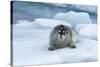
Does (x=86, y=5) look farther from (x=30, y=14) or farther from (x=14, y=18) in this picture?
(x=14, y=18)

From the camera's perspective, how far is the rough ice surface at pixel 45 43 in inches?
71.6

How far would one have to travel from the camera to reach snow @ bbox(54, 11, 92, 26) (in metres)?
2.00

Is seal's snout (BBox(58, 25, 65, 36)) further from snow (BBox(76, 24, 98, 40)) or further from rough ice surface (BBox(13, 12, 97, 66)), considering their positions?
snow (BBox(76, 24, 98, 40))

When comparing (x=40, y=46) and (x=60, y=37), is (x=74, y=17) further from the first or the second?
(x=40, y=46)

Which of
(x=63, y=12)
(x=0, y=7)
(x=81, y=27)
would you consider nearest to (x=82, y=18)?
(x=81, y=27)

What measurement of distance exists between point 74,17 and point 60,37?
286mm

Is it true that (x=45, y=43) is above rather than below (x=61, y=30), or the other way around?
below

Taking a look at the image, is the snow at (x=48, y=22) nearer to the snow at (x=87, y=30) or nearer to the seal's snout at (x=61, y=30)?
the seal's snout at (x=61, y=30)

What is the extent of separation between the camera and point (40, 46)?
190cm

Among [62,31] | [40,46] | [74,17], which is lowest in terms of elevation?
[40,46]

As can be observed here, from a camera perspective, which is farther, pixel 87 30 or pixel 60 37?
pixel 87 30

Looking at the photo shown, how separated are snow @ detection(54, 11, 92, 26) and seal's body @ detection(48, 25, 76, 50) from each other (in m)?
0.09

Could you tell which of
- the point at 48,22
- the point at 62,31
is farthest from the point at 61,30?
the point at 48,22

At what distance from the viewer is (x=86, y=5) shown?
211 centimetres
